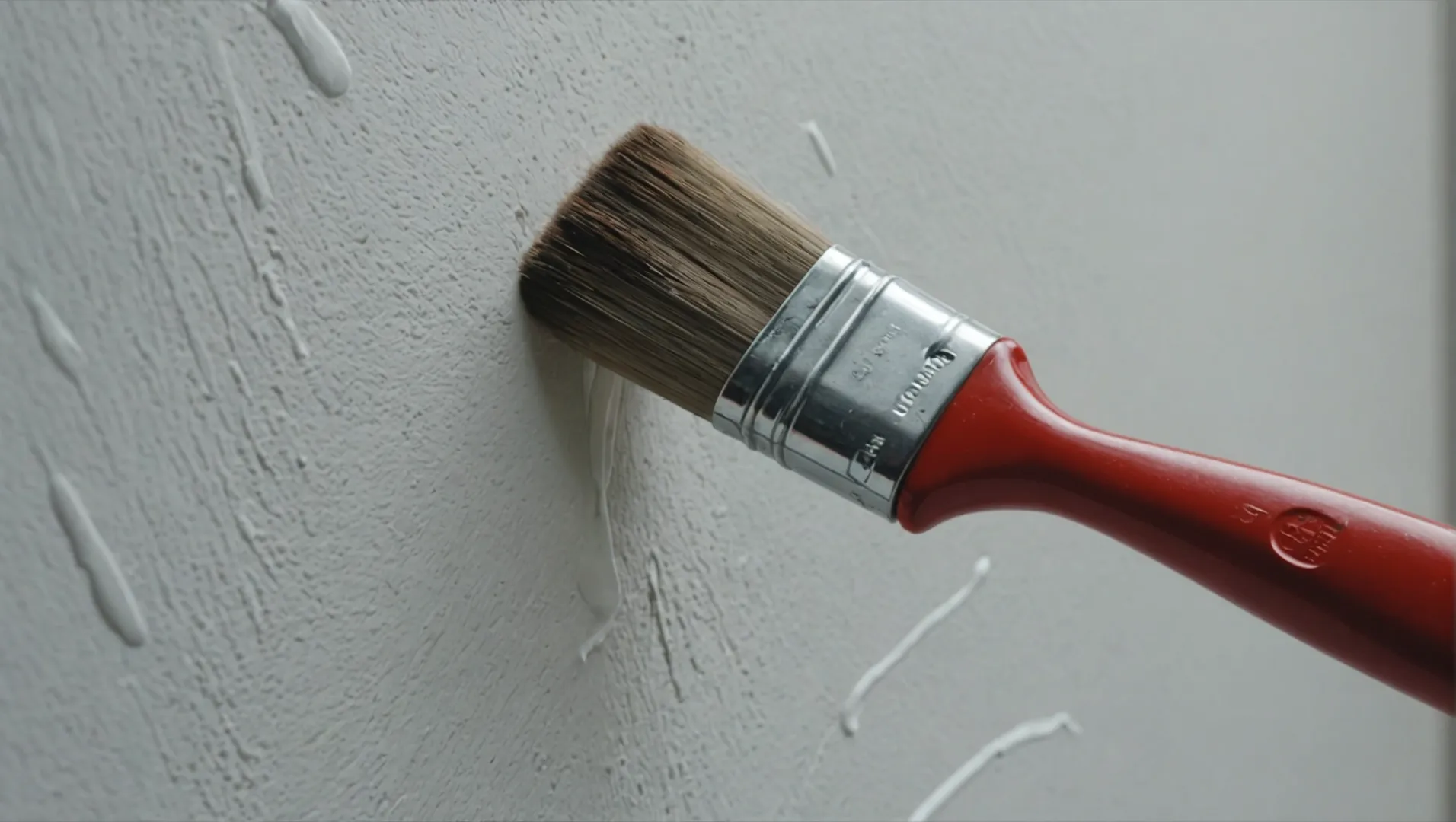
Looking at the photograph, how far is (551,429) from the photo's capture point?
0.54 metres

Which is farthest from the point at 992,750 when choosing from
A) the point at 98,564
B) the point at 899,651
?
the point at 98,564

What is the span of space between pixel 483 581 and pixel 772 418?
14cm

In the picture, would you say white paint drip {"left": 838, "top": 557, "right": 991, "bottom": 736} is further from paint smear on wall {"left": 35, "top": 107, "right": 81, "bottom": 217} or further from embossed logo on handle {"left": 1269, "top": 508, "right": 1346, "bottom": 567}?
paint smear on wall {"left": 35, "top": 107, "right": 81, "bottom": 217}

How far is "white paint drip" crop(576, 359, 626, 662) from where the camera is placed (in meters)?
0.55

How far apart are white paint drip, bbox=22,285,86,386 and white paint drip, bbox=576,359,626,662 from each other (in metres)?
0.20

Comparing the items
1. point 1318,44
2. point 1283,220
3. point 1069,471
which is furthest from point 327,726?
point 1318,44

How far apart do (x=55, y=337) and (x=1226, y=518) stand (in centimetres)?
39

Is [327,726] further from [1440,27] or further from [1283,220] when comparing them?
[1440,27]

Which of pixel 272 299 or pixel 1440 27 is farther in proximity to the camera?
pixel 1440 27

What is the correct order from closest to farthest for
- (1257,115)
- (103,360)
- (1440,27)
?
(103,360)
(1257,115)
(1440,27)

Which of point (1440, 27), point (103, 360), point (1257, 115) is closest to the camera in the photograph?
point (103, 360)

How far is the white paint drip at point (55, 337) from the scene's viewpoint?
1.33 feet

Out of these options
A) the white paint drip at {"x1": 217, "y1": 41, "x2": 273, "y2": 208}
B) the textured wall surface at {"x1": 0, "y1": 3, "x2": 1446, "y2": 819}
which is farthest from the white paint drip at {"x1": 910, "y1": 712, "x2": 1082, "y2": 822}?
the white paint drip at {"x1": 217, "y1": 41, "x2": 273, "y2": 208}

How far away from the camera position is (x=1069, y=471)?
469 millimetres
